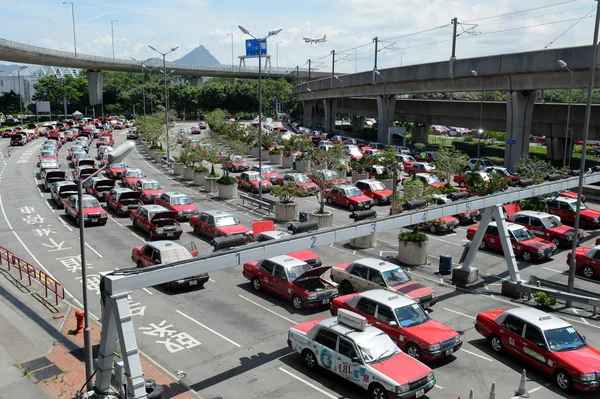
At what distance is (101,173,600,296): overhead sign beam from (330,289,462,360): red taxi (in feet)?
6.84

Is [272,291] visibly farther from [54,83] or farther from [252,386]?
[54,83]

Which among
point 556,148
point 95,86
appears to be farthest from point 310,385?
point 95,86

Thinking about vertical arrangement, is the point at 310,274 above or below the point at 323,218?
above

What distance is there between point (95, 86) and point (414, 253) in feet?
415

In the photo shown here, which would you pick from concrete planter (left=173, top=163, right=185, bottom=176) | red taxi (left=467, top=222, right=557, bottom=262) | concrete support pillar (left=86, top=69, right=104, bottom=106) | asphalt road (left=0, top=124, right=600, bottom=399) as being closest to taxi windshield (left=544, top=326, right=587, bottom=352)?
asphalt road (left=0, top=124, right=600, bottom=399)

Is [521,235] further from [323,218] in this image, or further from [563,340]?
[563,340]

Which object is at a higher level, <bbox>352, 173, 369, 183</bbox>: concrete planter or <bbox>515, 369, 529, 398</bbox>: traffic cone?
<bbox>352, 173, 369, 183</bbox>: concrete planter

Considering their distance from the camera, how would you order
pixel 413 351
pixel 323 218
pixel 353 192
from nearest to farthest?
pixel 413 351
pixel 323 218
pixel 353 192

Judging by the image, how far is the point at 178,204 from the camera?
33.2m

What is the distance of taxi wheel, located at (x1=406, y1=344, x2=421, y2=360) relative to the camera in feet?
50.4

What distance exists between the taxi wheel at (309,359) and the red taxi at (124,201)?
20962mm

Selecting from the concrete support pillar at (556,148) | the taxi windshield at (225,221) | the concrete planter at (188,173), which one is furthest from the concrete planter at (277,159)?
the concrete support pillar at (556,148)

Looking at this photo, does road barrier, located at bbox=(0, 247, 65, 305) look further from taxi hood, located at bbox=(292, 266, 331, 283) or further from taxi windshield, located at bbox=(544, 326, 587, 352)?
taxi windshield, located at bbox=(544, 326, 587, 352)

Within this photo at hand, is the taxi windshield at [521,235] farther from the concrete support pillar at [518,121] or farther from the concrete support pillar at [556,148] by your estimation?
the concrete support pillar at [556,148]
